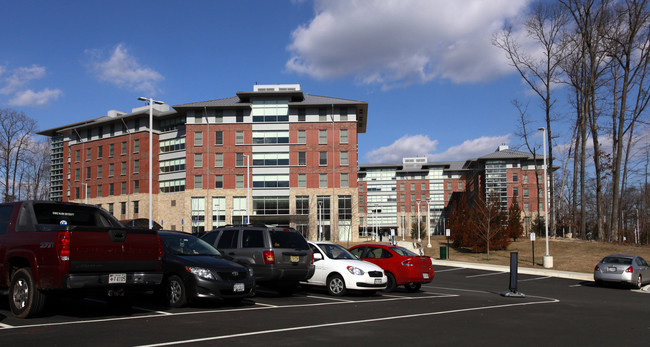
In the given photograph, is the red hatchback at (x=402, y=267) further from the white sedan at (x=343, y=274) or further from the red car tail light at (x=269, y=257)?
the red car tail light at (x=269, y=257)

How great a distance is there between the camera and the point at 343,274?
600 inches

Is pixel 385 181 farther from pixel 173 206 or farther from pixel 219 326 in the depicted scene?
pixel 219 326

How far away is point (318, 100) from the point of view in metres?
72.9

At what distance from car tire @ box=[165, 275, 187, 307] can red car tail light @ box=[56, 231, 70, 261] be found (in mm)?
3169

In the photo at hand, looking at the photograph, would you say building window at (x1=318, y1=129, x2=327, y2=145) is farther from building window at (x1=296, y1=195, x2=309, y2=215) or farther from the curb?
the curb

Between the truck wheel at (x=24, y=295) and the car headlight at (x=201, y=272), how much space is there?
293 centimetres

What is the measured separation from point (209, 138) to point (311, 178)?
15.0 metres

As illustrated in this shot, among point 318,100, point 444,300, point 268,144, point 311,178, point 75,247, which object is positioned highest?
point 318,100

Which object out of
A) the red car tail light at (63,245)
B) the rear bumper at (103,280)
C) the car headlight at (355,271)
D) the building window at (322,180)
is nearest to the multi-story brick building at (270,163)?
the building window at (322,180)

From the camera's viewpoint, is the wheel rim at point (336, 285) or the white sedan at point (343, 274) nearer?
the white sedan at point (343, 274)

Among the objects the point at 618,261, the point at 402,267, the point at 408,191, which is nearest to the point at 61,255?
the point at 402,267

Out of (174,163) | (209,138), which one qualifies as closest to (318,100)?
(209,138)

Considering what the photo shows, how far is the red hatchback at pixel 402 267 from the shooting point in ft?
55.1

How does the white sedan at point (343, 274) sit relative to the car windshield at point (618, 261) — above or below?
above
